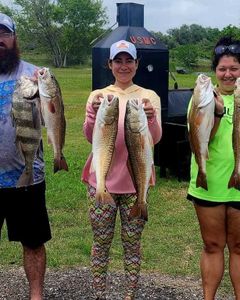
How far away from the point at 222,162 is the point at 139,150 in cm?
57

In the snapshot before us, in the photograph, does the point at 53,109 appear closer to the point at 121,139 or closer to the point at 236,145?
the point at 121,139

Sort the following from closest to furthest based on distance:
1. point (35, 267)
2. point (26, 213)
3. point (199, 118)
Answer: point (199, 118), point (26, 213), point (35, 267)

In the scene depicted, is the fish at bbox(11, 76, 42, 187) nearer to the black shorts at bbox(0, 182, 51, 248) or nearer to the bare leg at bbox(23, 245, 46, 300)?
the black shorts at bbox(0, 182, 51, 248)

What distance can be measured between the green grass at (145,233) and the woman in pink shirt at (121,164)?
4.40 feet

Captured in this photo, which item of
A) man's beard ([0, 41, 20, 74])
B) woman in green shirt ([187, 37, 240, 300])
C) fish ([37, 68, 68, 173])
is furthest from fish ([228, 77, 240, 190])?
man's beard ([0, 41, 20, 74])

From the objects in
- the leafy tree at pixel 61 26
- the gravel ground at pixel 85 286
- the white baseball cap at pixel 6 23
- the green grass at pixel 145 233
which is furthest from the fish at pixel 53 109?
the leafy tree at pixel 61 26

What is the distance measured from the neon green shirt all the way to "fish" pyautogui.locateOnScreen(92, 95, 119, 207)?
2.05 feet

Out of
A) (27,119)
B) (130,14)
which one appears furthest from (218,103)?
(130,14)

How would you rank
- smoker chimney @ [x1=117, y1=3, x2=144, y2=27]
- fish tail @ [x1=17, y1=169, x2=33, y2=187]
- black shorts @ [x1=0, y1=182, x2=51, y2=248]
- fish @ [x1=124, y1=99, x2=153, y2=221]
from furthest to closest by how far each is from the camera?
smoker chimney @ [x1=117, y1=3, x2=144, y2=27] < black shorts @ [x1=0, y1=182, x2=51, y2=248] < fish tail @ [x1=17, y1=169, x2=33, y2=187] < fish @ [x1=124, y1=99, x2=153, y2=221]

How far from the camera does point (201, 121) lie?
3.32m

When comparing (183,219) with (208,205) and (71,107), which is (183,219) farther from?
(71,107)

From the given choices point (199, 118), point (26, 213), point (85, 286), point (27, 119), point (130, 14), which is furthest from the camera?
point (130, 14)

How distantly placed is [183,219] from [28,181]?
11.1 ft

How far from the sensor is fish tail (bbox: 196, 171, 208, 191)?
3.45 metres
